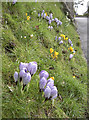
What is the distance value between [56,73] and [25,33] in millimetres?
1005

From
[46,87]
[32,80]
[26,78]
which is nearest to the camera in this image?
[26,78]

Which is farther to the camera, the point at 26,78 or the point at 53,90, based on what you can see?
the point at 53,90

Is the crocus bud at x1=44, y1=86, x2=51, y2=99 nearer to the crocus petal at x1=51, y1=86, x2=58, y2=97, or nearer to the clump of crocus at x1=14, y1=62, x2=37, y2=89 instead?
the crocus petal at x1=51, y1=86, x2=58, y2=97

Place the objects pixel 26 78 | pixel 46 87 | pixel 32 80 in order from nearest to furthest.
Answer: pixel 26 78 < pixel 46 87 < pixel 32 80

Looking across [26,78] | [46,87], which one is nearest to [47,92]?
[46,87]

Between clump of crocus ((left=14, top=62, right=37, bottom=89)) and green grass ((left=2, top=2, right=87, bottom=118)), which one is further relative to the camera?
green grass ((left=2, top=2, right=87, bottom=118))

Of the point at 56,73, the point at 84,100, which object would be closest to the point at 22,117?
the point at 56,73

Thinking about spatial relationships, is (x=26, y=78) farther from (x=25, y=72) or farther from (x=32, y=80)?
(x=32, y=80)

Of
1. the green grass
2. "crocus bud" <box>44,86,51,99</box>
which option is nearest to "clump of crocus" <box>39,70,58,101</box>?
"crocus bud" <box>44,86,51,99</box>

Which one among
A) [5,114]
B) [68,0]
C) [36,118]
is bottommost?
[36,118]

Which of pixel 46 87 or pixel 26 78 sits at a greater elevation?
pixel 26 78

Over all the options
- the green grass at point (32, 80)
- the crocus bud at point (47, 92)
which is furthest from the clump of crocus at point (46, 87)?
the green grass at point (32, 80)

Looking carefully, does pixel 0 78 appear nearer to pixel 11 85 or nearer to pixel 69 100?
pixel 11 85

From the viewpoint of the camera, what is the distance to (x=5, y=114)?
A: 1.25 m
